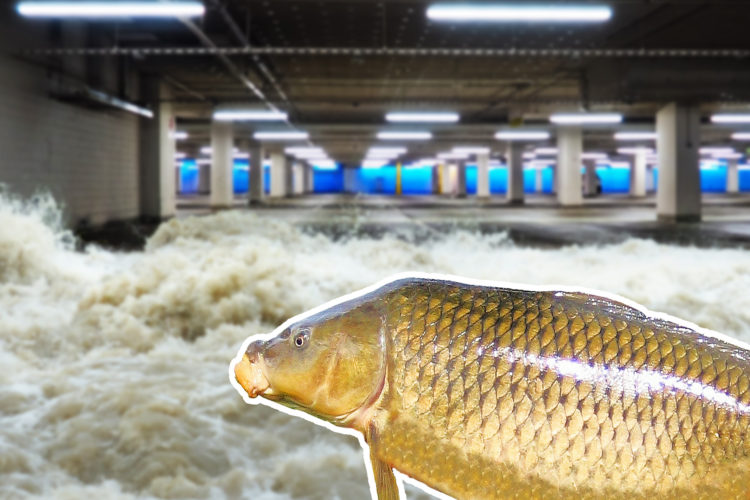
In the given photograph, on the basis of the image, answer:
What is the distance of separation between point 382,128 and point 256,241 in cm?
1746

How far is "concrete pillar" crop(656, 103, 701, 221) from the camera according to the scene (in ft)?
65.5

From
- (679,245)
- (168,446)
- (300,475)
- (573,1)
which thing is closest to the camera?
(300,475)

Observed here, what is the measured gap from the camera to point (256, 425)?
3596 mm

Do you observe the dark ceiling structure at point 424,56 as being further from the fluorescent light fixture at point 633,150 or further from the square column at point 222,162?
the fluorescent light fixture at point 633,150

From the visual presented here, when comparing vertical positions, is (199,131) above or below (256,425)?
above

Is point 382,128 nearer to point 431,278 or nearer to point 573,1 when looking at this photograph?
point 573,1

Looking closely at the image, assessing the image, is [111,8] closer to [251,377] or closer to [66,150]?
[66,150]

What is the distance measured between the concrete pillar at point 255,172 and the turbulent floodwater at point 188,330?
22.7 meters

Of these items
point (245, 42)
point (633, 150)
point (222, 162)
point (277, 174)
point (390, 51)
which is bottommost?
point (222, 162)

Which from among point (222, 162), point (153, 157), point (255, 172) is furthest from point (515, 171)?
point (153, 157)

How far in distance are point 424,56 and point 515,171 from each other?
1974 cm

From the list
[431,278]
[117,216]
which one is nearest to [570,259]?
[431,278]

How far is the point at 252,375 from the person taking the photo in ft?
1.68

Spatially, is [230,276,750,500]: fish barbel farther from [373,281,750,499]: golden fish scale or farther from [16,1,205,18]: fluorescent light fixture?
[16,1,205,18]: fluorescent light fixture
